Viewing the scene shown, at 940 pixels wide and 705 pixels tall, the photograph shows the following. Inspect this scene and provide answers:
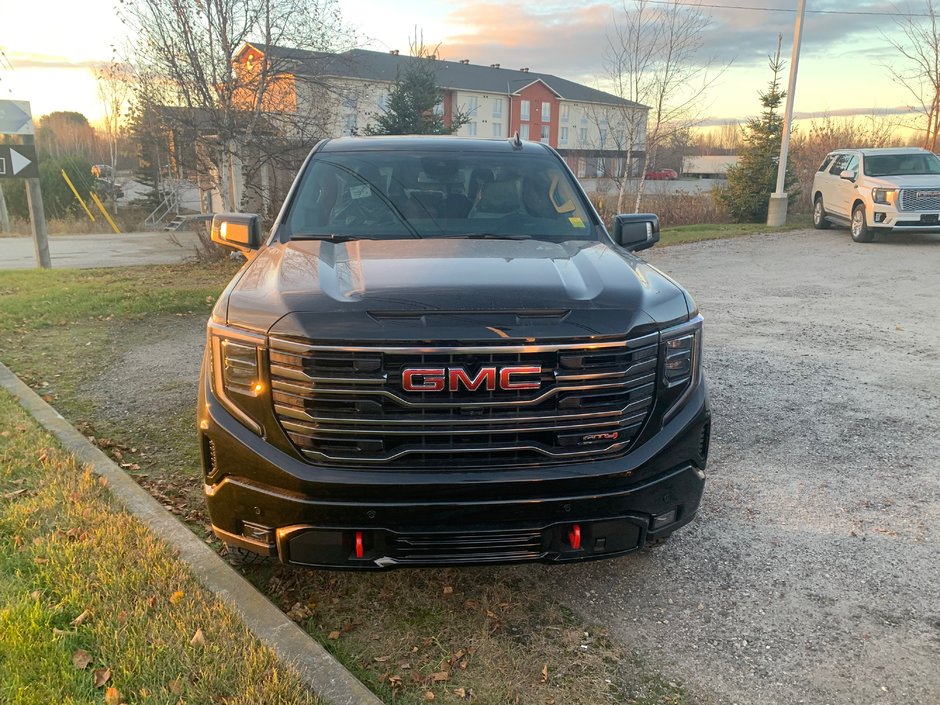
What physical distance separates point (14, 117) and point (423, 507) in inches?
534

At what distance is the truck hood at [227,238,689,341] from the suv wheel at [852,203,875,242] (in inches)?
588

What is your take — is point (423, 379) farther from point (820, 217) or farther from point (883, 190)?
point (820, 217)

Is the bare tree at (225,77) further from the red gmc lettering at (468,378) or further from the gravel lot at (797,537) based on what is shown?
the red gmc lettering at (468,378)

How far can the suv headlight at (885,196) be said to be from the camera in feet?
48.5

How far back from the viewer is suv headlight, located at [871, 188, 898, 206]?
48.5ft

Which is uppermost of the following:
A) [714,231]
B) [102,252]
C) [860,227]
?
[860,227]

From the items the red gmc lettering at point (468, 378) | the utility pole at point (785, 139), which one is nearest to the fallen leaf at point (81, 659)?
the red gmc lettering at point (468, 378)

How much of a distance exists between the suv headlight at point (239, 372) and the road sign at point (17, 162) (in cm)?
1223

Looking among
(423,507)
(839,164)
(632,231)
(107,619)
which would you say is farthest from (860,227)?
(107,619)

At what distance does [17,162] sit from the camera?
12445mm

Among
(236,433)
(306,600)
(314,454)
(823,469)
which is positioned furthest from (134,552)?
(823,469)

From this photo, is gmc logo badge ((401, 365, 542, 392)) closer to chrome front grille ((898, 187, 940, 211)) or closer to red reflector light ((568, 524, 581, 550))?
red reflector light ((568, 524, 581, 550))

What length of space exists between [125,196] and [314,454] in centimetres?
4537

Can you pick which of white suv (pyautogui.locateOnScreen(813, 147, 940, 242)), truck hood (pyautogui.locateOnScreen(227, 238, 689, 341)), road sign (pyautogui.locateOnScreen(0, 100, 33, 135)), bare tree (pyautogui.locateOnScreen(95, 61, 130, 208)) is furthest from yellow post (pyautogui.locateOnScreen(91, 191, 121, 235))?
truck hood (pyautogui.locateOnScreen(227, 238, 689, 341))
